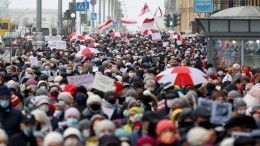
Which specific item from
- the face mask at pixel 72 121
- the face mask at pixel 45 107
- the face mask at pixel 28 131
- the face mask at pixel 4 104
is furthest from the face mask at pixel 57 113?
the face mask at pixel 28 131

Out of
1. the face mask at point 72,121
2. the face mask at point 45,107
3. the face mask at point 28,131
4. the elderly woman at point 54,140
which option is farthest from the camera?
the face mask at point 45,107

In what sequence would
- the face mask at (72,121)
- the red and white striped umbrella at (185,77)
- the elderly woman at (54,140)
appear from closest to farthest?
the elderly woman at (54,140) → the face mask at (72,121) → the red and white striped umbrella at (185,77)

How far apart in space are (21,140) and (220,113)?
236 cm

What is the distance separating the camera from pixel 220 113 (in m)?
12.5

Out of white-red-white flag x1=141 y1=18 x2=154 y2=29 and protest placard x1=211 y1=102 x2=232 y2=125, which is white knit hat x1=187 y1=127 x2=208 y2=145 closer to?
protest placard x1=211 y1=102 x2=232 y2=125

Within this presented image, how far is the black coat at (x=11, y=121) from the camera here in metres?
14.0

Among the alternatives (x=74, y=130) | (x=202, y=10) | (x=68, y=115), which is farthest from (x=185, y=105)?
(x=202, y=10)

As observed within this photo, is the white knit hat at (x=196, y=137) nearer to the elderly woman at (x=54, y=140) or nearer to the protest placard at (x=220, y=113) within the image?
the elderly woman at (x=54, y=140)

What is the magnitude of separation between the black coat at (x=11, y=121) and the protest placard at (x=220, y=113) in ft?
8.95

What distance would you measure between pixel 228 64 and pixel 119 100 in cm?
1356

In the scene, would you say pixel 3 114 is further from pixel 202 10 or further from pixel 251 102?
pixel 202 10

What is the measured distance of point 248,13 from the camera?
3189 cm

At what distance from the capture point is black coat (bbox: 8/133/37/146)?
1259cm

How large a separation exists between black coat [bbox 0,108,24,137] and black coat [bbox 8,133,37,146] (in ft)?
3.51
